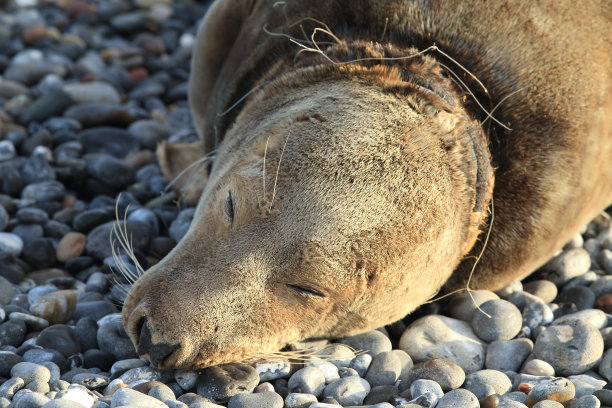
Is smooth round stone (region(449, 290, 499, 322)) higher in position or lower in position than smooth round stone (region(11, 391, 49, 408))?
lower

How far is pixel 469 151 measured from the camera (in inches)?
120

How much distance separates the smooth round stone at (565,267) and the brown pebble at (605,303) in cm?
24

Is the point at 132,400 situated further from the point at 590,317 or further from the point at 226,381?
the point at 590,317

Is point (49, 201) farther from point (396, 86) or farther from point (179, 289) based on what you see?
point (396, 86)

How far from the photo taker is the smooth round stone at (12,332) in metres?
3.00

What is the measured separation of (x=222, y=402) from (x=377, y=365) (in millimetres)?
677

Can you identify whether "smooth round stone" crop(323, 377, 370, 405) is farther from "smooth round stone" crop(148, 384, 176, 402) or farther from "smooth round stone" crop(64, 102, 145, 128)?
"smooth round stone" crop(64, 102, 145, 128)

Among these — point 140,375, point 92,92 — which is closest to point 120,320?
point 140,375

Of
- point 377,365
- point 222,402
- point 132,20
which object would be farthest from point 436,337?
point 132,20

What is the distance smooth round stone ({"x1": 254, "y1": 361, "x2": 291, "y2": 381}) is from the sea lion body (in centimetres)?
13

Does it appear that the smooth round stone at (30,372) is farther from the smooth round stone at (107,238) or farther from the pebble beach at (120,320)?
the smooth round stone at (107,238)

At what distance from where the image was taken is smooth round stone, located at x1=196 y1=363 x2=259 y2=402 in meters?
2.77

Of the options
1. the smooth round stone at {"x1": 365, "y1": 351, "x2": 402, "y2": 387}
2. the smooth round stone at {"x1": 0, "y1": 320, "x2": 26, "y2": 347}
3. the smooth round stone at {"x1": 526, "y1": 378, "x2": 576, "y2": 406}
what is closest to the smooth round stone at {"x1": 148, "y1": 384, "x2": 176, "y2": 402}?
the smooth round stone at {"x1": 0, "y1": 320, "x2": 26, "y2": 347}

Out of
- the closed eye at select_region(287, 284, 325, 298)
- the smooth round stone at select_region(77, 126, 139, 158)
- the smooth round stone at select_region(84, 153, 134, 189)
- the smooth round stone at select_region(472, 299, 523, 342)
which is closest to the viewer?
the closed eye at select_region(287, 284, 325, 298)
